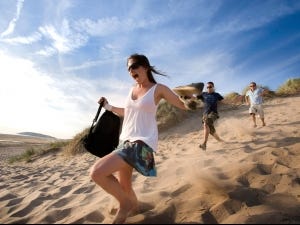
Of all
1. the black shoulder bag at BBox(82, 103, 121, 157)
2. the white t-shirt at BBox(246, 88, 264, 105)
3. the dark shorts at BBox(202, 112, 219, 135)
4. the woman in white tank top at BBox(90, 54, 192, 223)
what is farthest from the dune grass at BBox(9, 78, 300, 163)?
the woman in white tank top at BBox(90, 54, 192, 223)

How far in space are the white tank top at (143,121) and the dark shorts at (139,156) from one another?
7 cm

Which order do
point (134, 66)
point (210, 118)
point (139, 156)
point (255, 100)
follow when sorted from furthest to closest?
point (255, 100), point (210, 118), point (134, 66), point (139, 156)

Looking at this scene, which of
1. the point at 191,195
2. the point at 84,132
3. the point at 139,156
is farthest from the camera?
the point at 84,132

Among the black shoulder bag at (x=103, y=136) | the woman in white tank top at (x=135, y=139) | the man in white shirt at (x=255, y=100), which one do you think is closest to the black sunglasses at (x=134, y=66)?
the woman in white tank top at (x=135, y=139)

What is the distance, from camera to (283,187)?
4066 millimetres

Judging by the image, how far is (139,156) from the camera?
303 centimetres

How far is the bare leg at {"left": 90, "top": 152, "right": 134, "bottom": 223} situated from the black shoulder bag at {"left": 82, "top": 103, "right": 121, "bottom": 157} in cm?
58

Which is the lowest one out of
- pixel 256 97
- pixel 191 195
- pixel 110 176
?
pixel 191 195

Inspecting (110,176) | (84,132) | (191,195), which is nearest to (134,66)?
(110,176)

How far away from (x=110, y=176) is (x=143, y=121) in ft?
2.14

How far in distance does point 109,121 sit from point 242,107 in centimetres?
1180

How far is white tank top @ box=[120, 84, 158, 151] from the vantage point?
10.4 ft

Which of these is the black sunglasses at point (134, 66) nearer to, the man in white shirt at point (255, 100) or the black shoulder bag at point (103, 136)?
the black shoulder bag at point (103, 136)

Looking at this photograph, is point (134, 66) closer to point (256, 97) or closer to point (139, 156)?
point (139, 156)
